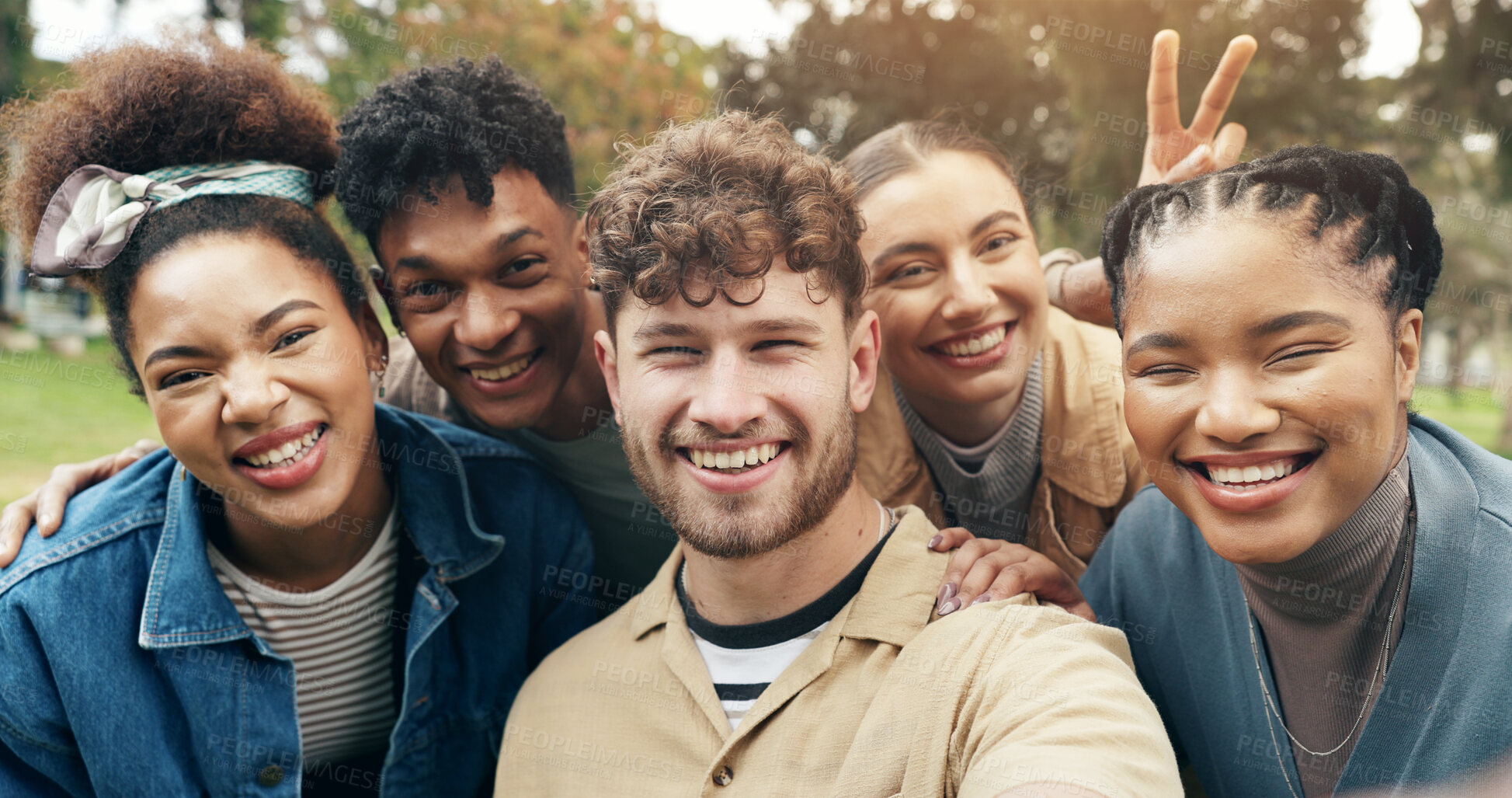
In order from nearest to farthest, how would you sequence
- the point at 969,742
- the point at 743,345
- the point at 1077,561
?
1. the point at 969,742
2. the point at 743,345
3. the point at 1077,561

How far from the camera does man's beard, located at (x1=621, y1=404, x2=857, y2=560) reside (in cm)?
267

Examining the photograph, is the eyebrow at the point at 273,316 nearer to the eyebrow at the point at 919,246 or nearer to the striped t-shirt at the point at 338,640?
the striped t-shirt at the point at 338,640

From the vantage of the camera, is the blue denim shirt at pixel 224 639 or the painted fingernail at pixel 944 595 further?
the blue denim shirt at pixel 224 639

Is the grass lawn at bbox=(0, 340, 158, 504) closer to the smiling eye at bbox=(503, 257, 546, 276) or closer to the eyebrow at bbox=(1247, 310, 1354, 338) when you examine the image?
the smiling eye at bbox=(503, 257, 546, 276)

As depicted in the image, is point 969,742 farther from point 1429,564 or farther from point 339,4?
point 339,4

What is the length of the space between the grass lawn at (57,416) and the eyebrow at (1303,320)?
295 inches

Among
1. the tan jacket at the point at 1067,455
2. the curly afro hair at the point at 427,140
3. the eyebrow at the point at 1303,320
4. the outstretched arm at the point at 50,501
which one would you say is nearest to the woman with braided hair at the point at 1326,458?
the eyebrow at the point at 1303,320

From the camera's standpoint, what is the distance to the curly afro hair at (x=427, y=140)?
11.0 feet

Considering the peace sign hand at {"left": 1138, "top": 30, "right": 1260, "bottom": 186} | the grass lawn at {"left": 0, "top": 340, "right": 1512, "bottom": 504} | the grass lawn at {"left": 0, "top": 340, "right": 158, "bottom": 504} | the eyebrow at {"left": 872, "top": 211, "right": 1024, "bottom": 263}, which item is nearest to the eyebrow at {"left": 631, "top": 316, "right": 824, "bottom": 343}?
the eyebrow at {"left": 872, "top": 211, "right": 1024, "bottom": 263}

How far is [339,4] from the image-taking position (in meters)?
Result: 14.5

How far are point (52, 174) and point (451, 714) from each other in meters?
2.16

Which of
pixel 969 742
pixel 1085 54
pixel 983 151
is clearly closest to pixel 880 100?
pixel 1085 54

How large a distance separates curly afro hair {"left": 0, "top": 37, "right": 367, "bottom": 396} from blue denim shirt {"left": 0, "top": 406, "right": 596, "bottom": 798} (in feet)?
1.65

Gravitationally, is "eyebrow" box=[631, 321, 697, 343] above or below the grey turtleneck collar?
above
